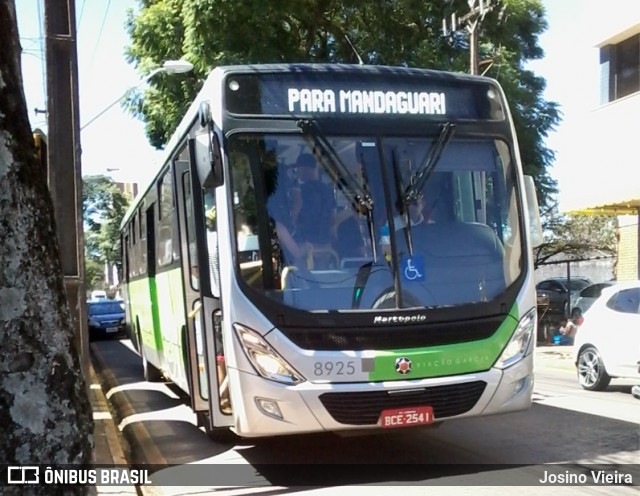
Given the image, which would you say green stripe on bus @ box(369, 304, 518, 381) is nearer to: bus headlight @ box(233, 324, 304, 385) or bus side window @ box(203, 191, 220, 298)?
bus headlight @ box(233, 324, 304, 385)

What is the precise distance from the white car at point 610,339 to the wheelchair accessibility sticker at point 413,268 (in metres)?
5.42

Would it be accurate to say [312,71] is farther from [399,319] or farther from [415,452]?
[415,452]

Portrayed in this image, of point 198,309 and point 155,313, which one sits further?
point 155,313

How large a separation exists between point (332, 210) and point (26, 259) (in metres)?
3.05

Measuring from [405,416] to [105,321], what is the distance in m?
23.1

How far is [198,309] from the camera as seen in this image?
6.76 metres

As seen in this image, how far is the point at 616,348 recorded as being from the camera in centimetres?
1077

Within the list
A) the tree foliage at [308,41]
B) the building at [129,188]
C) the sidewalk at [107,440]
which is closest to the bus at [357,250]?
the sidewalk at [107,440]

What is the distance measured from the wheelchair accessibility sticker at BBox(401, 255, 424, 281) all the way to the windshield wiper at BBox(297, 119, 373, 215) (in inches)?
19.3

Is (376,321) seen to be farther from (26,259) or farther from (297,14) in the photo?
(297,14)

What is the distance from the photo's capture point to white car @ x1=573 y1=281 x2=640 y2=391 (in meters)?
10.5

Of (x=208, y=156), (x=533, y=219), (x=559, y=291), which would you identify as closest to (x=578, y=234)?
(x=559, y=291)

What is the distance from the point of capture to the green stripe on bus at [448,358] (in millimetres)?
5848

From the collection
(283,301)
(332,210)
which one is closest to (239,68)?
(332,210)
